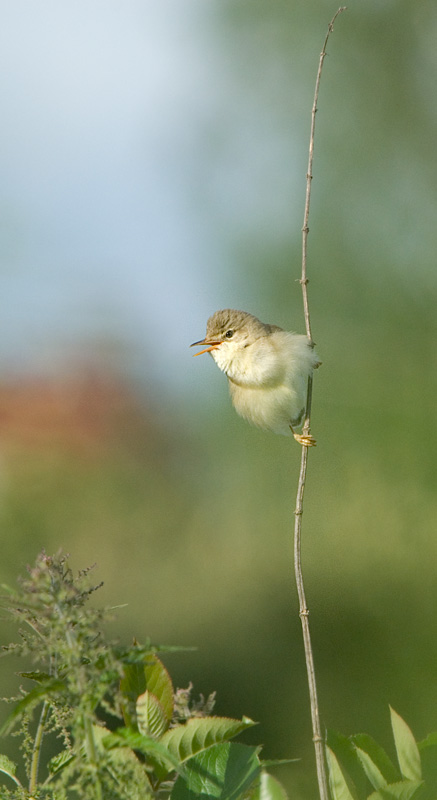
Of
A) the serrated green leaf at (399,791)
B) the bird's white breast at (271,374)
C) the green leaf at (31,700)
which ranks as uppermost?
the bird's white breast at (271,374)

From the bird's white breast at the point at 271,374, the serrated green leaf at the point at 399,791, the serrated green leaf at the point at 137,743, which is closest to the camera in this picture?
the serrated green leaf at the point at 137,743

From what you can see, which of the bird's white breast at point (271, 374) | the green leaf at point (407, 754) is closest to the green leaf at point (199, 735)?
the green leaf at point (407, 754)

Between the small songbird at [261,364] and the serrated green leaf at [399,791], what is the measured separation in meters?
1.29

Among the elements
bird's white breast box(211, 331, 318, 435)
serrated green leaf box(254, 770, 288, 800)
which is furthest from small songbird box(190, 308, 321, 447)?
serrated green leaf box(254, 770, 288, 800)

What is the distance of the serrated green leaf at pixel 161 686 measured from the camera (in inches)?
20.1

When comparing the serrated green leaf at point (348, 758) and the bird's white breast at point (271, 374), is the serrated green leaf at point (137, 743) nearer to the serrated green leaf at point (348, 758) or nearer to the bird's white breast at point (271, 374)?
the serrated green leaf at point (348, 758)

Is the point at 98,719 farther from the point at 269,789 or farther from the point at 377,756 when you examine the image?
the point at 377,756

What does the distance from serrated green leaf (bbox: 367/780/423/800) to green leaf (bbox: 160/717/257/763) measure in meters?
0.09

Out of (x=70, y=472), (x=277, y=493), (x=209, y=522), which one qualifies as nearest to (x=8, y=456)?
(x=70, y=472)

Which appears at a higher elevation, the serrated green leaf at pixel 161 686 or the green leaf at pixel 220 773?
the serrated green leaf at pixel 161 686

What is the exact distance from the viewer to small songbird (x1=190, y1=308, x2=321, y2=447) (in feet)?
5.80

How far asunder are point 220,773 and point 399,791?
110 millimetres

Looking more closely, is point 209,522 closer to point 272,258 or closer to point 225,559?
point 225,559

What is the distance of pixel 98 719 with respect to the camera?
0.40 metres
